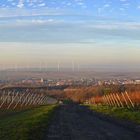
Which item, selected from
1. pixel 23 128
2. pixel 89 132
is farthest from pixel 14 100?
pixel 89 132

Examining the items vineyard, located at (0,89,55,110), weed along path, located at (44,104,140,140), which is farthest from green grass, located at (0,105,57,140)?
vineyard, located at (0,89,55,110)

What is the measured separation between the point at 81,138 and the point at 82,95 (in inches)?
6811

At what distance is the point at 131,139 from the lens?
20.2m

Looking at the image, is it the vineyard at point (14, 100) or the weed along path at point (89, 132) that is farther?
the vineyard at point (14, 100)

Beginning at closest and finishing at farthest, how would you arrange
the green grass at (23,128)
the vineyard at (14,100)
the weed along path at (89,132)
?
the green grass at (23,128) → the weed along path at (89,132) → the vineyard at (14,100)

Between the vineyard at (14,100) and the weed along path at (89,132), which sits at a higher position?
the weed along path at (89,132)

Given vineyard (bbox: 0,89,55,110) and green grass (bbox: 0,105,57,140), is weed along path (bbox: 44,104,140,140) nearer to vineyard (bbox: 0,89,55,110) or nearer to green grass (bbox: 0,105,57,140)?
green grass (bbox: 0,105,57,140)

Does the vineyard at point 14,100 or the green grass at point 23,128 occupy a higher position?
the green grass at point 23,128

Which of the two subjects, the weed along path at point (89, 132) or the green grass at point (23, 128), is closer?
the green grass at point (23, 128)

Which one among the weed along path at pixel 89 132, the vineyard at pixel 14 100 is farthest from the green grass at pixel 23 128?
the vineyard at pixel 14 100

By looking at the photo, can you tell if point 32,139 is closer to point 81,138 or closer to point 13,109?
point 81,138

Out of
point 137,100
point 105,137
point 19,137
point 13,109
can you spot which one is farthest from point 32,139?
point 13,109

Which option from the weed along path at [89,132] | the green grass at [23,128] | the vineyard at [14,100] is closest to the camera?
the green grass at [23,128]

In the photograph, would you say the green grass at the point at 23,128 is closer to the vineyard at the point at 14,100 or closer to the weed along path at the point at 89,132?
the weed along path at the point at 89,132
